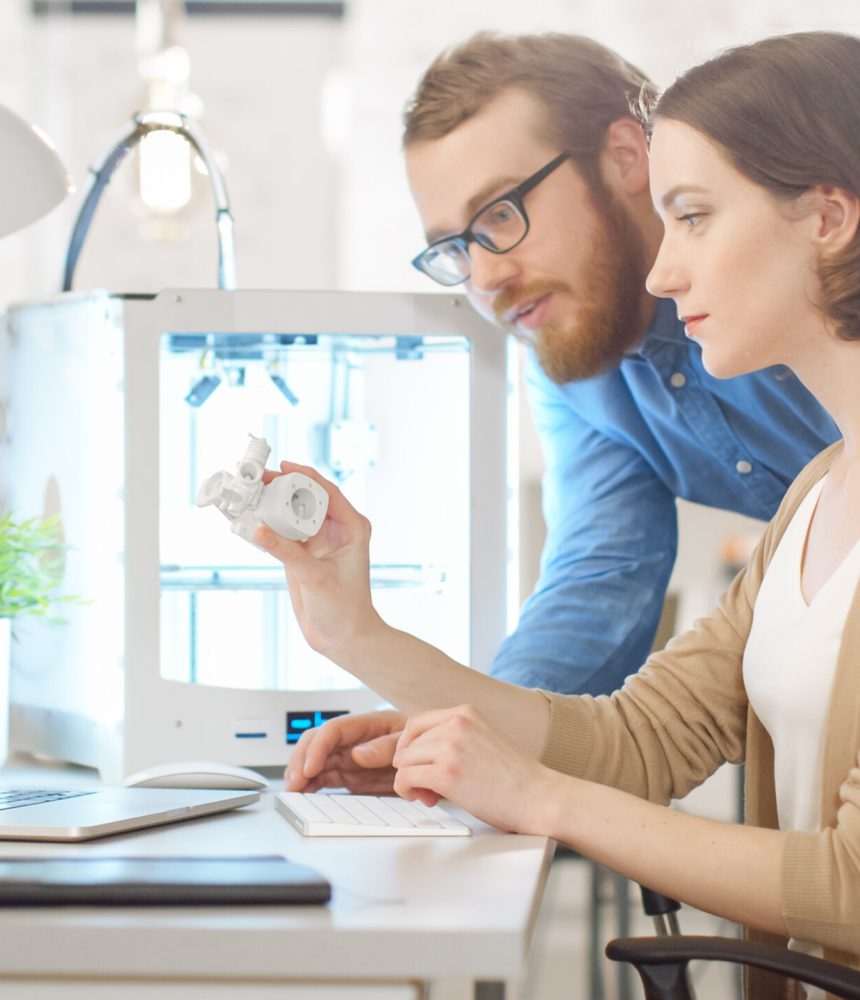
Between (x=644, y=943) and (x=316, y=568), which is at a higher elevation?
(x=316, y=568)

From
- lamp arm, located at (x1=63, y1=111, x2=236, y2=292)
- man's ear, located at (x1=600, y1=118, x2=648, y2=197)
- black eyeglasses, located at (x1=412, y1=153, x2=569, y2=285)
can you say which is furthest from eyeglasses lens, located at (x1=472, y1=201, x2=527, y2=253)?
lamp arm, located at (x1=63, y1=111, x2=236, y2=292)

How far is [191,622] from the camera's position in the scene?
5.11 feet

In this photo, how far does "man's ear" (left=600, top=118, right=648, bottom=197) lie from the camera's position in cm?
158

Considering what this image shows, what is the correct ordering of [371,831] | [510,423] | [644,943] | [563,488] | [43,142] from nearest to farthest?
[644,943]
[371,831]
[43,142]
[510,423]
[563,488]

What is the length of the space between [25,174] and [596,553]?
80cm

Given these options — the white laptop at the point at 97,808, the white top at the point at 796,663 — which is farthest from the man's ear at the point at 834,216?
the white laptop at the point at 97,808

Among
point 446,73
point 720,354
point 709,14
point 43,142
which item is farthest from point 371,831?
point 709,14

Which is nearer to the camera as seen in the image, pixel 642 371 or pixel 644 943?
pixel 644 943

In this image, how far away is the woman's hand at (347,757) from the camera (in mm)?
1188

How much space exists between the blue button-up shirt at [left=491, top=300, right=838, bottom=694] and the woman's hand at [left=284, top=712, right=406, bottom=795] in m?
0.27

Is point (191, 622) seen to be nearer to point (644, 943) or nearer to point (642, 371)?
point (642, 371)

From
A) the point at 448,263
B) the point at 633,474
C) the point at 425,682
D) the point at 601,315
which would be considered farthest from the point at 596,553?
the point at 425,682

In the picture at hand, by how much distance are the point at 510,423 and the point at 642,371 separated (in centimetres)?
19

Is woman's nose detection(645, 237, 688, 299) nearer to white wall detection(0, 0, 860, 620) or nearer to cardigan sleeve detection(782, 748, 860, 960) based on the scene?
cardigan sleeve detection(782, 748, 860, 960)
